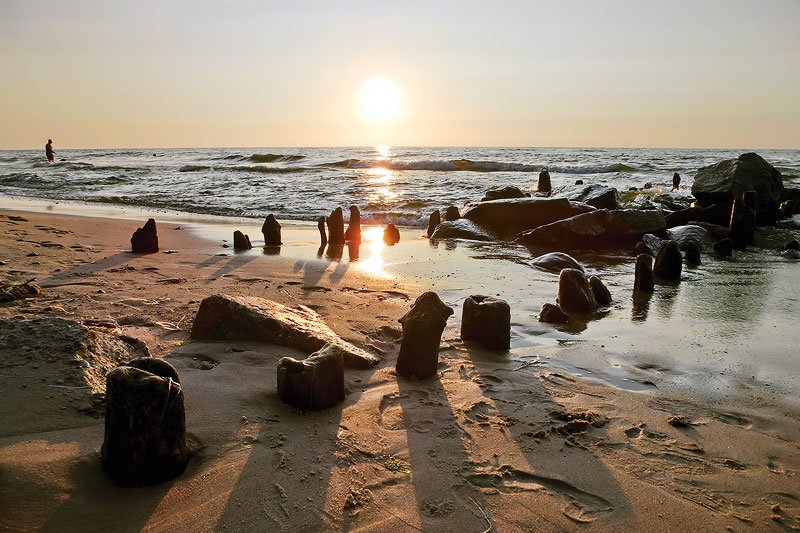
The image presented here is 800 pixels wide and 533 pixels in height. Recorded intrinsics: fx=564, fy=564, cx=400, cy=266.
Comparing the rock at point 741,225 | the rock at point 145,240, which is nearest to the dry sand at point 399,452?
the rock at point 145,240

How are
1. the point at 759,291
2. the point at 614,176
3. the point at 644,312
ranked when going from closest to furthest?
the point at 644,312 → the point at 759,291 → the point at 614,176

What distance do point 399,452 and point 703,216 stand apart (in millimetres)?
13485

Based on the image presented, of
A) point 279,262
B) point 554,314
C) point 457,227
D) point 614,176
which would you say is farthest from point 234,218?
point 614,176

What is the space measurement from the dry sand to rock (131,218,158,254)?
394cm

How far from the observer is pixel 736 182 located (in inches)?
574

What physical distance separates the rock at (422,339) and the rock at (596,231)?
7840 millimetres

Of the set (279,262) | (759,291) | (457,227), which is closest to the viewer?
(759,291)

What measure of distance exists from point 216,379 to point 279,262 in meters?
4.79

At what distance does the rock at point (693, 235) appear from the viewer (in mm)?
11018

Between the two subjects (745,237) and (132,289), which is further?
(745,237)

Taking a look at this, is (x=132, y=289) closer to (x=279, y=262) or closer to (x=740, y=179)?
(x=279, y=262)

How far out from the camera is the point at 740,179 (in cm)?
1467

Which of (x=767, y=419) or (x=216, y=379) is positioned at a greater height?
(x=216, y=379)

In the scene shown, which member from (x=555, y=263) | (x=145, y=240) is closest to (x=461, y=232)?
(x=555, y=263)
